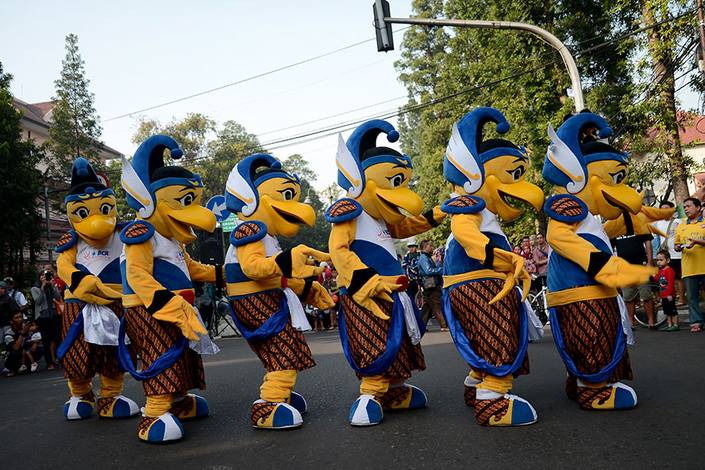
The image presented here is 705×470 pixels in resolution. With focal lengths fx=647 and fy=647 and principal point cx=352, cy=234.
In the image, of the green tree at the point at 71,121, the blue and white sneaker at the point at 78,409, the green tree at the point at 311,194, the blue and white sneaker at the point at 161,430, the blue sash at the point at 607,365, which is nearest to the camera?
the blue sash at the point at 607,365

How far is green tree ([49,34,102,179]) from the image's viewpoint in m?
31.6

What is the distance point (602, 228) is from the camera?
496 cm

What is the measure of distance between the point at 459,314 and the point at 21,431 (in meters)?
4.15

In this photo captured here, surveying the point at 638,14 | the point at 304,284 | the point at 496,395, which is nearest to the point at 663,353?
the point at 496,395

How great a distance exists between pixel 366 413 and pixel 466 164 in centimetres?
203

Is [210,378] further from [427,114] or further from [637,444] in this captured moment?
[427,114]

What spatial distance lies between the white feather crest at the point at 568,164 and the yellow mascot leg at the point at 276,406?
2601mm

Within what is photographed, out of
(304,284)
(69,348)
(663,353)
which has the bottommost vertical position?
(663,353)

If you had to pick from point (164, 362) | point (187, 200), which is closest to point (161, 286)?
point (164, 362)

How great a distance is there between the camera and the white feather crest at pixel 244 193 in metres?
5.41

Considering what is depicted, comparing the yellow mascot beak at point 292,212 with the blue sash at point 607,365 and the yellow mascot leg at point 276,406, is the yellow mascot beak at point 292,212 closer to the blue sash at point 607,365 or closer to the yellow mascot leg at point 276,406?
the yellow mascot leg at point 276,406

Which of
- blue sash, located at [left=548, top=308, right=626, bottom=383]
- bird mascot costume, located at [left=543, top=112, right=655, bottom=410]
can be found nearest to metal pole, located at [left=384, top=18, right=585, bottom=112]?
bird mascot costume, located at [left=543, top=112, right=655, bottom=410]

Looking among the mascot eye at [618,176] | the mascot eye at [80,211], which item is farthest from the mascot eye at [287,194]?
the mascot eye at [618,176]

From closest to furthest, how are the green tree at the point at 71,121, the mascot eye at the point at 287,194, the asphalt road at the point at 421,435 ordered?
1. the asphalt road at the point at 421,435
2. the mascot eye at the point at 287,194
3. the green tree at the point at 71,121
